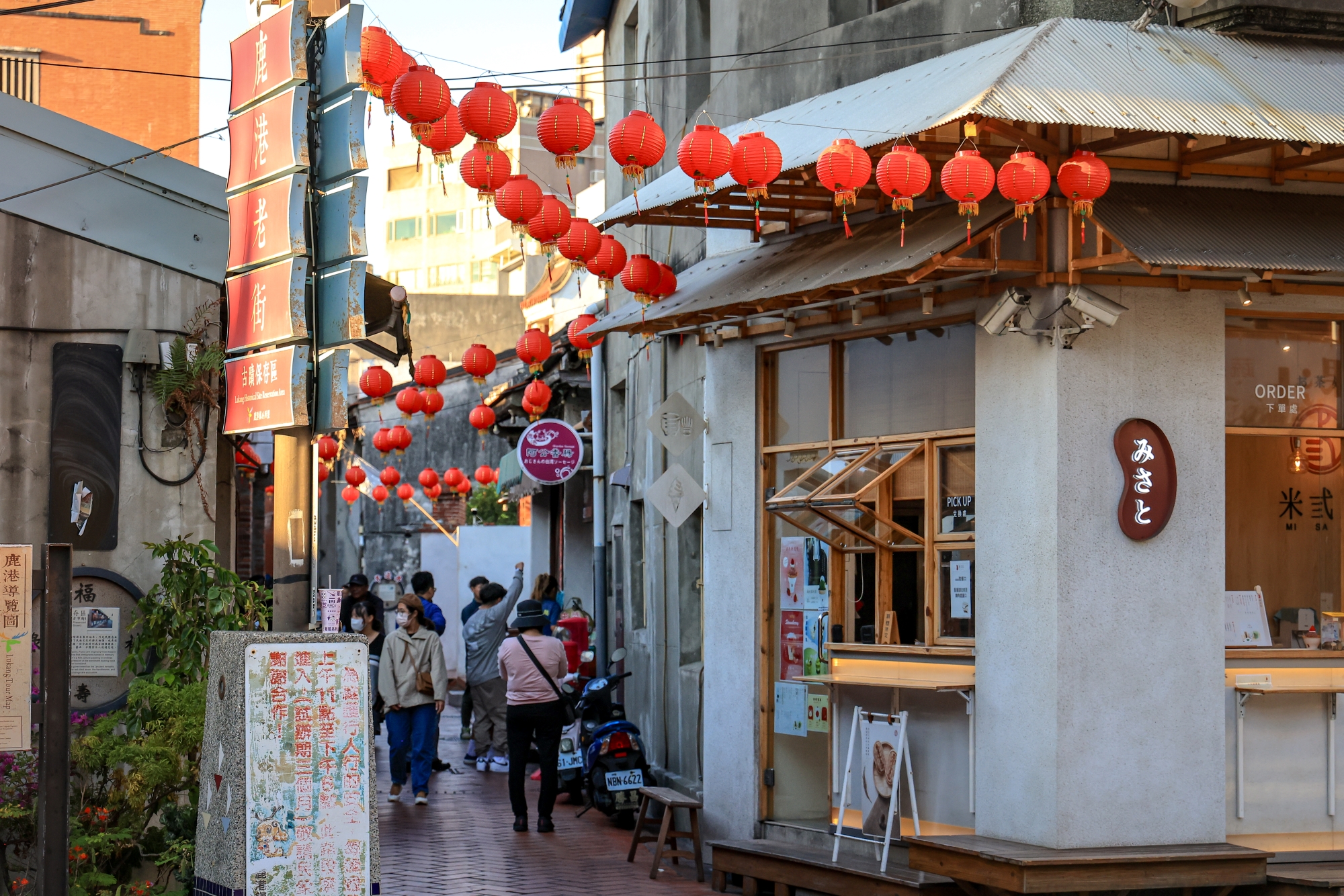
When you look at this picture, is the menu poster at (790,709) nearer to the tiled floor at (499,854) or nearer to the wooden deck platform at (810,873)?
the wooden deck platform at (810,873)

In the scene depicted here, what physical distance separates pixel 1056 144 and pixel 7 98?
7.66 metres

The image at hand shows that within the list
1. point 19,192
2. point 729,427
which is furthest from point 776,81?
point 19,192

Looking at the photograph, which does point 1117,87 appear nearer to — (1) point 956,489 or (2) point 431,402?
(1) point 956,489

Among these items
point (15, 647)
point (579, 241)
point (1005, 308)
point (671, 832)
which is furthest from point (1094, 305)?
point (15, 647)

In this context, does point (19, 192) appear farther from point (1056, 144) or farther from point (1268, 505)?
point (1268, 505)

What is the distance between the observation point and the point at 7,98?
434 inches

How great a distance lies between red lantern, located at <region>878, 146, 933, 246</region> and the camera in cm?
814

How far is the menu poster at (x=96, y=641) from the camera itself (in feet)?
35.3

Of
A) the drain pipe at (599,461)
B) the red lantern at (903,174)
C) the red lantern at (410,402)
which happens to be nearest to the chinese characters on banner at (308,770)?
the red lantern at (903,174)

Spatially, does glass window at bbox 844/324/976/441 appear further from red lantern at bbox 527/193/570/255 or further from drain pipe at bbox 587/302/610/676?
drain pipe at bbox 587/302/610/676

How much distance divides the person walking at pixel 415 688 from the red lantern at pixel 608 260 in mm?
4682

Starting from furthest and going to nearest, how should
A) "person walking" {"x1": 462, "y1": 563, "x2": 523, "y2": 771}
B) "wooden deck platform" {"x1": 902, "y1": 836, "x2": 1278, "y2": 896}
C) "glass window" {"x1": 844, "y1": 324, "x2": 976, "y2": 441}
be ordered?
1. "person walking" {"x1": 462, "y1": 563, "x2": 523, "y2": 771}
2. "glass window" {"x1": 844, "y1": 324, "x2": 976, "y2": 441}
3. "wooden deck platform" {"x1": 902, "y1": 836, "x2": 1278, "y2": 896}

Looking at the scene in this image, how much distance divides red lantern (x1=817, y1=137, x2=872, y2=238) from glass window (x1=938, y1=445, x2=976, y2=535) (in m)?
2.27

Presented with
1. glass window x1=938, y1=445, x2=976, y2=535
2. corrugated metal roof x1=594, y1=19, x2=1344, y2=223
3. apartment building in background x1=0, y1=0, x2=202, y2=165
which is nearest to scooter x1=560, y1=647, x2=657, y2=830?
glass window x1=938, y1=445, x2=976, y2=535
